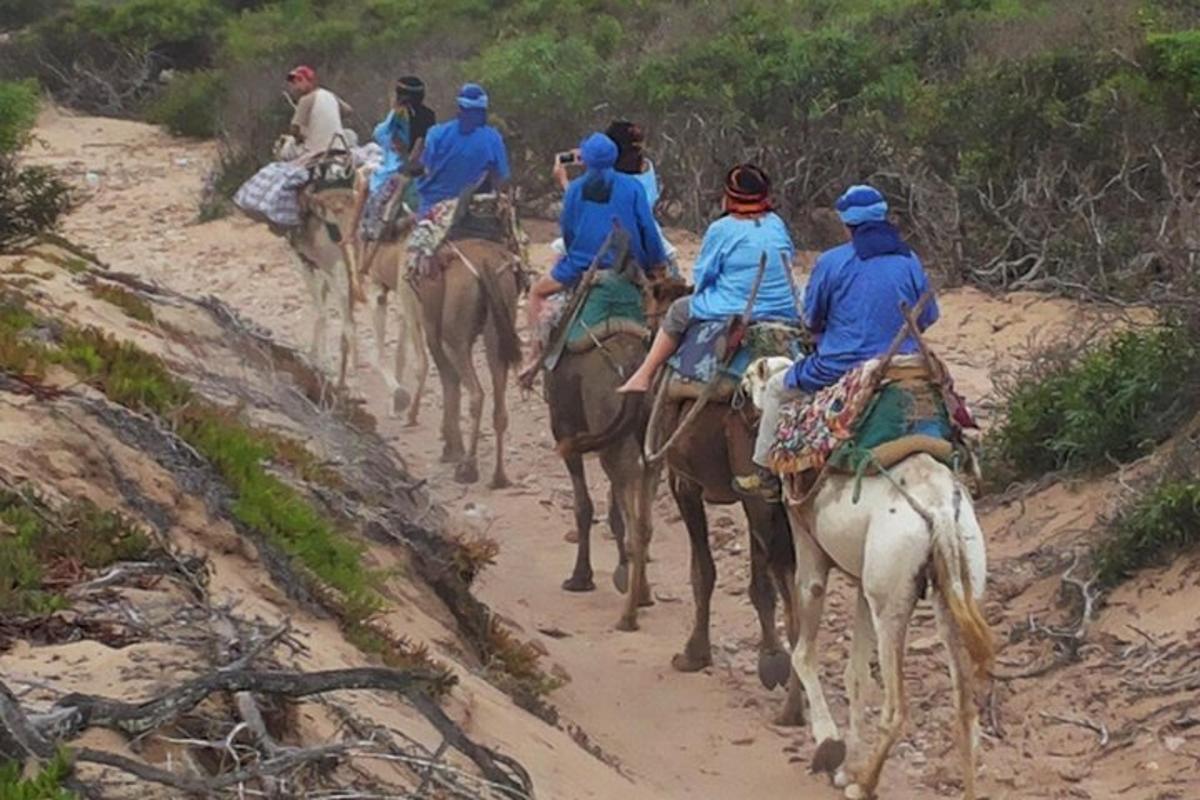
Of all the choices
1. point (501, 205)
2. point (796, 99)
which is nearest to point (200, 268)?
point (796, 99)

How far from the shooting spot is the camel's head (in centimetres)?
862

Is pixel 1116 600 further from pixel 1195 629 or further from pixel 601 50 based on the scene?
pixel 601 50

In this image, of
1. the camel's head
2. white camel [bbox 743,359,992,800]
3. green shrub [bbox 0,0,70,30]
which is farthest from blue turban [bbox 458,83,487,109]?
green shrub [bbox 0,0,70,30]

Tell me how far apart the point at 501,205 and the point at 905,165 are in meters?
6.05

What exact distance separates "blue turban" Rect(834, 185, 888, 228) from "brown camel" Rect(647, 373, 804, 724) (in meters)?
1.42

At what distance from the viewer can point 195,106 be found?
2909 centimetres

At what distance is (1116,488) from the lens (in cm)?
1087

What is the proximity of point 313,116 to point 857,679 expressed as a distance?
9.25m

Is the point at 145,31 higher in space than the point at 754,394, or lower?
lower

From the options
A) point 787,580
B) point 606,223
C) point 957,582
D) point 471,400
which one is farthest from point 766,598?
point 471,400

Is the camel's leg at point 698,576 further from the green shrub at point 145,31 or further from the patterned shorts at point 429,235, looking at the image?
the green shrub at point 145,31

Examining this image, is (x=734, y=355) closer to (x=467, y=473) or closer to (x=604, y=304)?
(x=604, y=304)

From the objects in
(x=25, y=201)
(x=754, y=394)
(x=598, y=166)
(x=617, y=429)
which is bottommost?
(x=617, y=429)

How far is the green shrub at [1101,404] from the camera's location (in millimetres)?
10977
